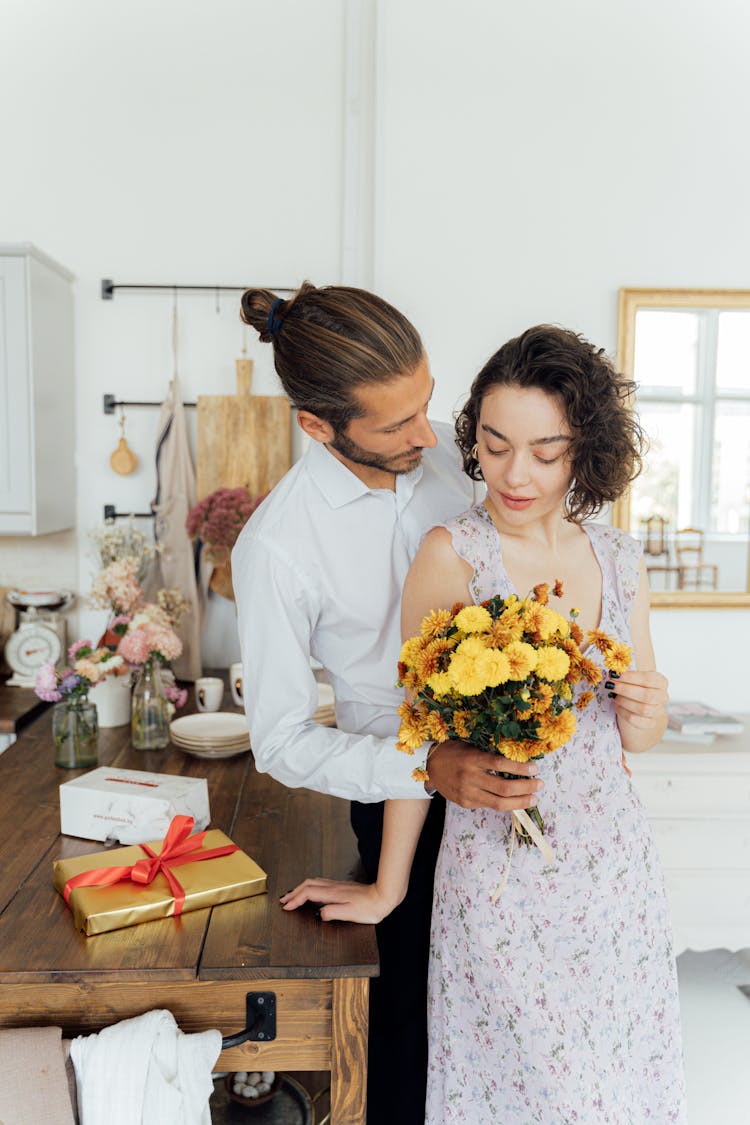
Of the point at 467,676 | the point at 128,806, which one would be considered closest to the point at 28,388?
the point at 128,806

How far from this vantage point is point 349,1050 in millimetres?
1410

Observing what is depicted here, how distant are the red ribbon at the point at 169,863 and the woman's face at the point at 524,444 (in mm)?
774

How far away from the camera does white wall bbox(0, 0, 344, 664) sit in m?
3.14

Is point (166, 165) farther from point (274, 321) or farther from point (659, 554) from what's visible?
point (659, 554)

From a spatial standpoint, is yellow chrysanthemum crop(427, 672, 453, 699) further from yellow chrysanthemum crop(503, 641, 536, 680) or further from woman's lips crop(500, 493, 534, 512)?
woman's lips crop(500, 493, 534, 512)

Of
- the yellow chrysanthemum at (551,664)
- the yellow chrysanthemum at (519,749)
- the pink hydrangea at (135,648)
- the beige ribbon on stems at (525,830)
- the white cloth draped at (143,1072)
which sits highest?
the yellow chrysanthemum at (551,664)

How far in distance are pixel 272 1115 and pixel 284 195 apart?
273cm

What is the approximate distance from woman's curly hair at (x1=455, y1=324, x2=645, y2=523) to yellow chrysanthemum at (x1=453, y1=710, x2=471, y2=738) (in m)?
Result: 0.43

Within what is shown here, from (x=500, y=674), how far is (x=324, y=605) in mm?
567

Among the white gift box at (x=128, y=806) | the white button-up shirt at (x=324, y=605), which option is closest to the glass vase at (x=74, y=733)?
the white gift box at (x=128, y=806)

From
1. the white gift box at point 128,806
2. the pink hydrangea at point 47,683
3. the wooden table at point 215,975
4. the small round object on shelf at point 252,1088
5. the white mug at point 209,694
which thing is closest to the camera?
the wooden table at point 215,975

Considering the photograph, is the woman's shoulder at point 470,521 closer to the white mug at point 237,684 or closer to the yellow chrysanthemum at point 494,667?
the yellow chrysanthemum at point 494,667

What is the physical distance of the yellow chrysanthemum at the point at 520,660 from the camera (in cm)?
114

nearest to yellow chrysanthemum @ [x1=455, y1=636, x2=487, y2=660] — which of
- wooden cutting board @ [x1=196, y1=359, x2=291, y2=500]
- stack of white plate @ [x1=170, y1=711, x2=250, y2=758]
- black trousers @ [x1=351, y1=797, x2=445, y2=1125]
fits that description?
black trousers @ [x1=351, y1=797, x2=445, y2=1125]
